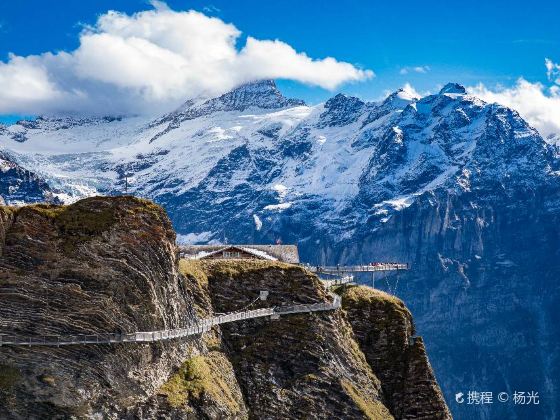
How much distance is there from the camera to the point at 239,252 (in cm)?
15050

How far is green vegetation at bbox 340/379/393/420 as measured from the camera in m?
120

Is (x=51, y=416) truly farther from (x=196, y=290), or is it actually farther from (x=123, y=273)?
(x=196, y=290)

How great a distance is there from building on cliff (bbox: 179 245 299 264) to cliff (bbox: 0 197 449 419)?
57.6ft

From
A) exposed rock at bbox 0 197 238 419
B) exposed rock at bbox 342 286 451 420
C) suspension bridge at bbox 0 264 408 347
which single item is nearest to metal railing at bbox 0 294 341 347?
suspension bridge at bbox 0 264 408 347

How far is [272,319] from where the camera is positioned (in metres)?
126

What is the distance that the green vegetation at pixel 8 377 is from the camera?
299 ft

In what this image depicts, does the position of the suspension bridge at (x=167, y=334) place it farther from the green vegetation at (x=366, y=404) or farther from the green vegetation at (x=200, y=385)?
the green vegetation at (x=366, y=404)

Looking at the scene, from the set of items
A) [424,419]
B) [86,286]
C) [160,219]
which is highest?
[160,219]

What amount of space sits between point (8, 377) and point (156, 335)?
1588 centimetres

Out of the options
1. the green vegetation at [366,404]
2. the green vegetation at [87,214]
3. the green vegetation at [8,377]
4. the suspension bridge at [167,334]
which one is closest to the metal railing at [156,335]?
the suspension bridge at [167,334]

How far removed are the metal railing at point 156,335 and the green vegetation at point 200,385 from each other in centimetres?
349

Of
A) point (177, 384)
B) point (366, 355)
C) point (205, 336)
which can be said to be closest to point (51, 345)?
point (177, 384)

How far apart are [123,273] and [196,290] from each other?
2356cm

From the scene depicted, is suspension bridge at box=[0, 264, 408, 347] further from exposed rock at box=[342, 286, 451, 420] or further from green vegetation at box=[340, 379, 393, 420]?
green vegetation at box=[340, 379, 393, 420]
